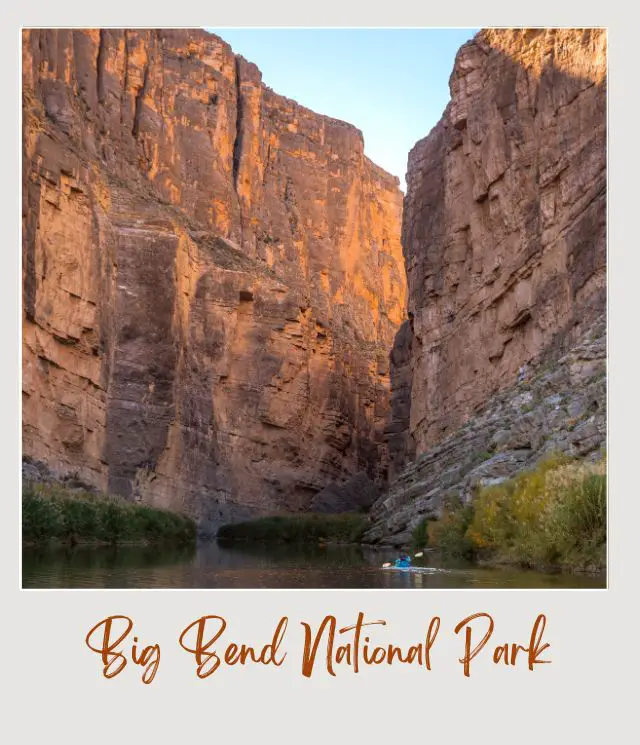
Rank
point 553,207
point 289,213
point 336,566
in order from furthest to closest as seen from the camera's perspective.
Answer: point 289,213 < point 553,207 < point 336,566

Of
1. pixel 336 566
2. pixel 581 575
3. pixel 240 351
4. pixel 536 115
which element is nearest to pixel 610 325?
pixel 581 575

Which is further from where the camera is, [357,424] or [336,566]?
[357,424]

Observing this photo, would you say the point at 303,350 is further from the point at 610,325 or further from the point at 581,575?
the point at 610,325

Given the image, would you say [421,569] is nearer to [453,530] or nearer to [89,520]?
[453,530]

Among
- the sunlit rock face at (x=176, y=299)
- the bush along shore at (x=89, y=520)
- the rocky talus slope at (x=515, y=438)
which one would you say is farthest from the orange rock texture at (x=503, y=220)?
the bush along shore at (x=89, y=520)

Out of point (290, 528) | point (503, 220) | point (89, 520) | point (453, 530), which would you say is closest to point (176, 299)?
point (290, 528)

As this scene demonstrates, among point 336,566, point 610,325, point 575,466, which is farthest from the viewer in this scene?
point 336,566
